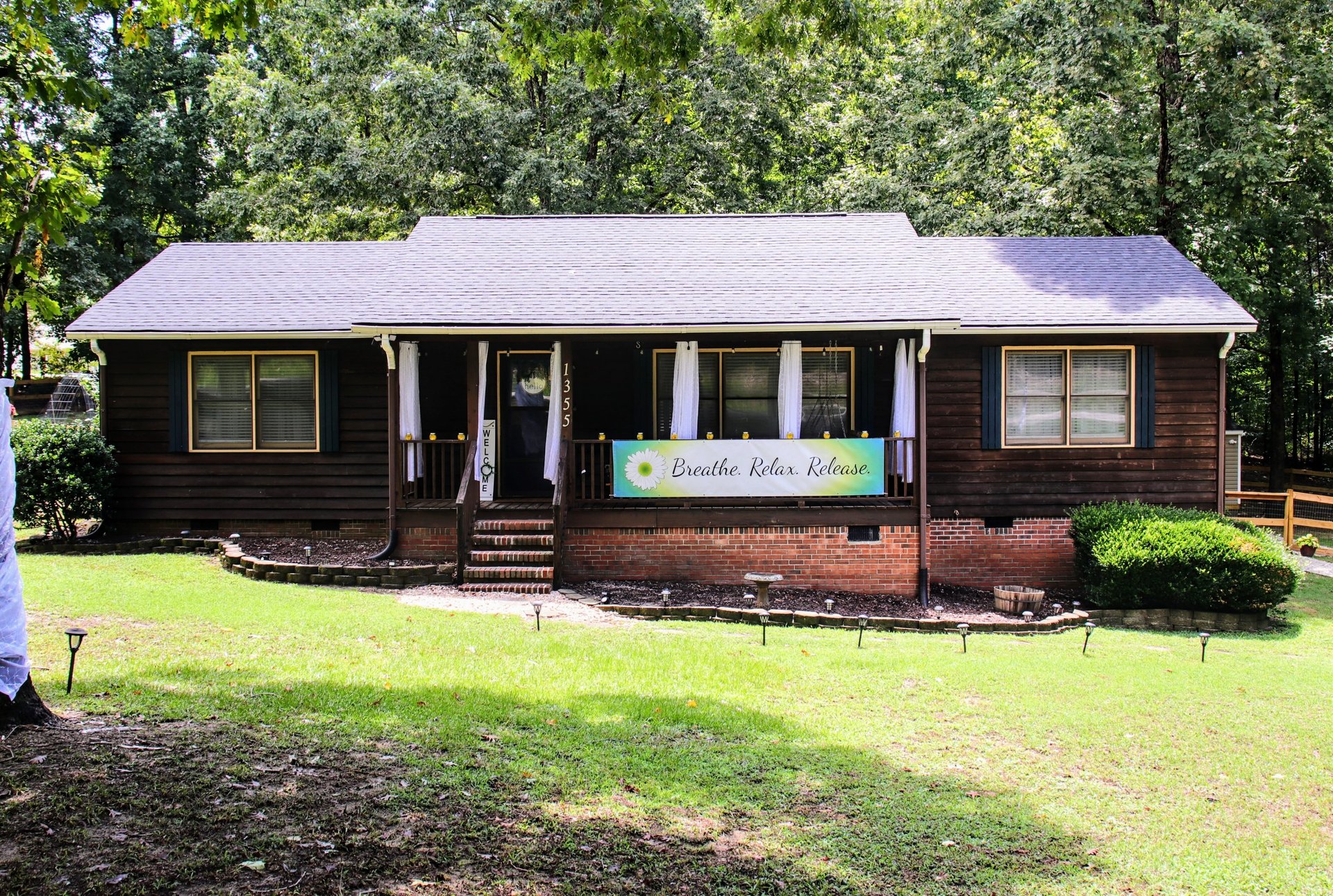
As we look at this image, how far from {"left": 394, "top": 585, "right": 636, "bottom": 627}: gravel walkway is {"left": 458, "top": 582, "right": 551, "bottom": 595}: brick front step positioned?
0.11m

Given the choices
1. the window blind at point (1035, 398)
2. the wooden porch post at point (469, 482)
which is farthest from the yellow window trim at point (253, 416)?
the window blind at point (1035, 398)

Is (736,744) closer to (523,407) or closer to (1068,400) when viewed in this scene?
(523,407)

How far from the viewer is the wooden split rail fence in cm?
1742

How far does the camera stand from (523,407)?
575 inches

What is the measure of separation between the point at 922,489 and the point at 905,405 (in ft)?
4.06

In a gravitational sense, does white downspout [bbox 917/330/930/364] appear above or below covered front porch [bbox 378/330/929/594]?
above

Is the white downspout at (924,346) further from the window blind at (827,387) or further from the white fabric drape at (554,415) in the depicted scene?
the white fabric drape at (554,415)

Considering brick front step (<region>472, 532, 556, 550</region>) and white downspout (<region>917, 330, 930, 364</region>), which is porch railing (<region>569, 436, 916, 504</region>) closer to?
brick front step (<region>472, 532, 556, 550</region>)

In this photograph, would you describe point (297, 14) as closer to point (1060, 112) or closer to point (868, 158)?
point (868, 158)

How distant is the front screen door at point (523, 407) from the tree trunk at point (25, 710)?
918 cm

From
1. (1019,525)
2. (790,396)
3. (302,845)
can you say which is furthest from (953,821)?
(1019,525)

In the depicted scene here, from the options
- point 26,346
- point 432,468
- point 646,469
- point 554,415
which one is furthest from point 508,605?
point 26,346

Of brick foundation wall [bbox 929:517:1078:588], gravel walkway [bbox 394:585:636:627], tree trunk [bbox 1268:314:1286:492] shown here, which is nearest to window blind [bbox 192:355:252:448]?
gravel walkway [bbox 394:585:636:627]

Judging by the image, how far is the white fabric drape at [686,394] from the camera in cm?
1352
